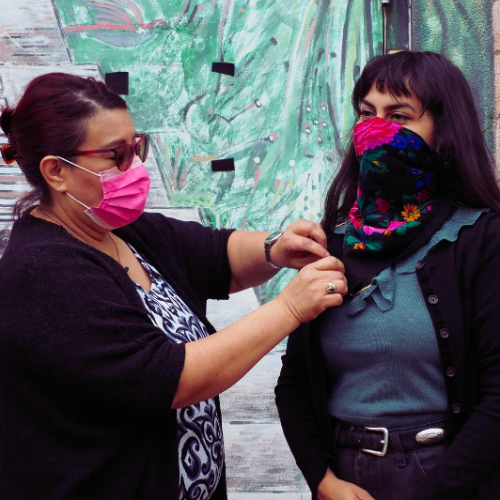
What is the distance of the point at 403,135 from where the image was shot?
6.31 feet

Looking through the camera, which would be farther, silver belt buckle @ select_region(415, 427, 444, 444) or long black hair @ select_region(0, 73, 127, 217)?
long black hair @ select_region(0, 73, 127, 217)

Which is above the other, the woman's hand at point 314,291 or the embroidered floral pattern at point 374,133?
the embroidered floral pattern at point 374,133

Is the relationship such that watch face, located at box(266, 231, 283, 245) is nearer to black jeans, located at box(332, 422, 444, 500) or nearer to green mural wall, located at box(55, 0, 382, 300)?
black jeans, located at box(332, 422, 444, 500)

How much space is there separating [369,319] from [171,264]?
32.0 inches

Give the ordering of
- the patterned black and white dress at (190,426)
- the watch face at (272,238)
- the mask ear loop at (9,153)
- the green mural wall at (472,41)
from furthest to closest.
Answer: the green mural wall at (472,41) < the watch face at (272,238) < the mask ear loop at (9,153) < the patterned black and white dress at (190,426)

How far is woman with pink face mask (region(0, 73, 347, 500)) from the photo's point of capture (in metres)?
1.84

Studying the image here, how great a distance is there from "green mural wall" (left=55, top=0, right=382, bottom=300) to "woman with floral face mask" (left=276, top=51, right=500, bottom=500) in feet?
4.71

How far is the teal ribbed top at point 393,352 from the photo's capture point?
73.2 inches

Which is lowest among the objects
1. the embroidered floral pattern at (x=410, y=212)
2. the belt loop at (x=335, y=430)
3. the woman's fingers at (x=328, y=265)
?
the belt loop at (x=335, y=430)

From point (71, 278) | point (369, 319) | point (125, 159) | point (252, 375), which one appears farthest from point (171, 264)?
point (252, 375)

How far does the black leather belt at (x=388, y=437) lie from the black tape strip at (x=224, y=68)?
7.22ft

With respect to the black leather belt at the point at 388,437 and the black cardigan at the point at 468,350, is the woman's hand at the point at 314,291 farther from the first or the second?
the black leather belt at the point at 388,437

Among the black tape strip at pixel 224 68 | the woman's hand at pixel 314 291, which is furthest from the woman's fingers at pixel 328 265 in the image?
the black tape strip at pixel 224 68

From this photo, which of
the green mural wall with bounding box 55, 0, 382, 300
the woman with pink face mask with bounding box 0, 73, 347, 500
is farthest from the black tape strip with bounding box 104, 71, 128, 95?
the woman with pink face mask with bounding box 0, 73, 347, 500
